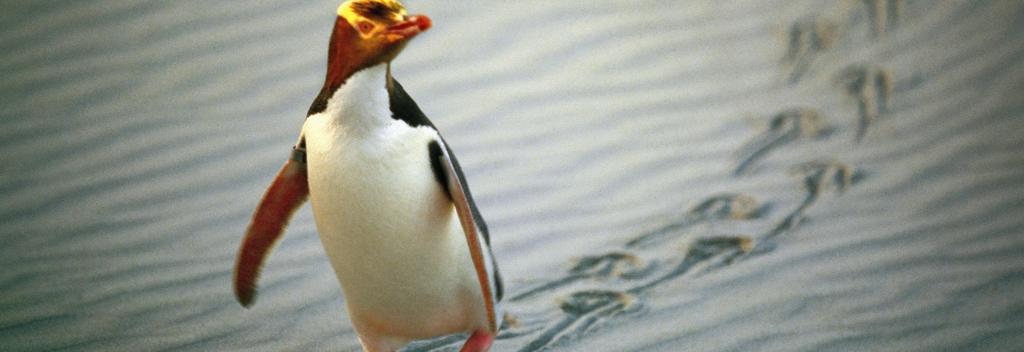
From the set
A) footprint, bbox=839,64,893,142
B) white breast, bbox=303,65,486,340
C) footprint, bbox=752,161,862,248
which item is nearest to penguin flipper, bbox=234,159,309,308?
white breast, bbox=303,65,486,340

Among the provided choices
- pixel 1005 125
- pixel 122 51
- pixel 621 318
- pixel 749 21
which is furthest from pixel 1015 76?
pixel 122 51

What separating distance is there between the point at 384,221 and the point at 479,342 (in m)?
0.41

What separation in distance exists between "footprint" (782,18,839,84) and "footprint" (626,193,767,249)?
3.72 ft

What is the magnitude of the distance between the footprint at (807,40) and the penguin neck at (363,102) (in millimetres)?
2926

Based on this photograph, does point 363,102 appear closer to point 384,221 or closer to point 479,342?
point 384,221

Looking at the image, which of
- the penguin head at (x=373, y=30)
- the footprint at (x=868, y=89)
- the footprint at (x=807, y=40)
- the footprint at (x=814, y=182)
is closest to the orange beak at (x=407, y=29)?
the penguin head at (x=373, y=30)

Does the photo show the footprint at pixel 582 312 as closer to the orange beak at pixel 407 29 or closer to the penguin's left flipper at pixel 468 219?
the penguin's left flipper at pixel 468 219

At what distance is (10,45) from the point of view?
4629mm

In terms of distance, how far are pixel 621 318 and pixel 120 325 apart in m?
1.45

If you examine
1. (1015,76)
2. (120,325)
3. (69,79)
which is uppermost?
(1015,76)

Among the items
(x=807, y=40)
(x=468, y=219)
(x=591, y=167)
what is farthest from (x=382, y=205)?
(x=807, y=40)

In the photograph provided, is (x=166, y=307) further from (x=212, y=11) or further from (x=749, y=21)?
(x=749, y=21)

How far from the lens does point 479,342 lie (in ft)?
8.34

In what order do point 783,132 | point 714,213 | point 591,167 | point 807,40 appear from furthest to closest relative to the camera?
point 807,40, point 783,132, point 591,167, point 714,213
